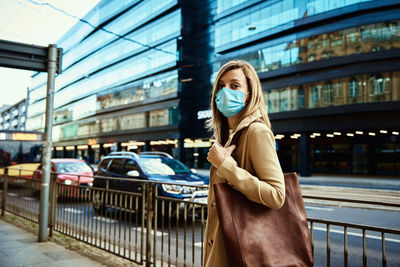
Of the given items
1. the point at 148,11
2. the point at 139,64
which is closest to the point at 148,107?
the point at 139,64

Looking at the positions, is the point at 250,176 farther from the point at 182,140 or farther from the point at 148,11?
the point at 148,11

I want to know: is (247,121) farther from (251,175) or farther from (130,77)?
(130,77)

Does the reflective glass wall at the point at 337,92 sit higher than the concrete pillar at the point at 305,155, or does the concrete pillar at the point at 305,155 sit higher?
the reflective glass wall at the point at 337,92

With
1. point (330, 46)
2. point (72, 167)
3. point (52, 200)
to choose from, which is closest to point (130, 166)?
point (52, 200)

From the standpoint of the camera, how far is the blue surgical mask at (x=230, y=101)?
1844 millimetres

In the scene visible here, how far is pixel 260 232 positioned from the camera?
4.98ft

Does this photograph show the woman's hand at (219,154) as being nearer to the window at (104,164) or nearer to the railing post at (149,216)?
the railing post at (149,216)

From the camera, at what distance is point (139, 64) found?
143 ft

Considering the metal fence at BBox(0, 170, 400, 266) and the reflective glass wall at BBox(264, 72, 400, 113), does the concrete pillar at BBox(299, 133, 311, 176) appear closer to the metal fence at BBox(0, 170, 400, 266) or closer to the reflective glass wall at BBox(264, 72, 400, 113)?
the reflective glass wall at BBox(264, 72, 400, 113)

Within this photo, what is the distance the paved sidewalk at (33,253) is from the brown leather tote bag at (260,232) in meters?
3.55

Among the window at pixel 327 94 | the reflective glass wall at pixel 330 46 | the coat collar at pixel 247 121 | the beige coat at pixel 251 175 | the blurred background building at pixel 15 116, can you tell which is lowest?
the beige coat at pixel 251 175

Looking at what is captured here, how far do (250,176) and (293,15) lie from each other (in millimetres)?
28941

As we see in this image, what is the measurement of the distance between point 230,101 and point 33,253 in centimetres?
456

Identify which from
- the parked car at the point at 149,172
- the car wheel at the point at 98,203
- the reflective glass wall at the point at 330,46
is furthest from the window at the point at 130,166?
the reflective glass wall at the point at 330,46
